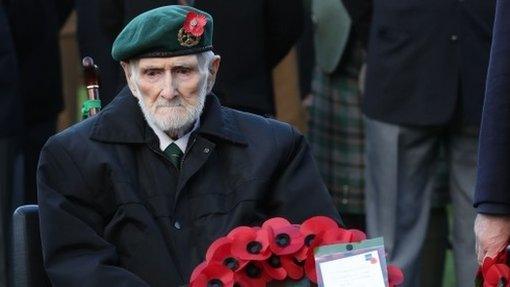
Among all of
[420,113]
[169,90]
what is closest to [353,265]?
[169,90]

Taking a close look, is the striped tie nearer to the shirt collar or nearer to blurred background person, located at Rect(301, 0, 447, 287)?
the shirt collar

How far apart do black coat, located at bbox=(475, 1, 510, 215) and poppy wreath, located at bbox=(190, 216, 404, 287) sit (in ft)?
1.43

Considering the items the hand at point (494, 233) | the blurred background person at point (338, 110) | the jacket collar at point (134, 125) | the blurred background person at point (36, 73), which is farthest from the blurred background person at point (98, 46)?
the hand at point (494, 233)

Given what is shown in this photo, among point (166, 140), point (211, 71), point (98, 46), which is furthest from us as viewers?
point (98, 46)

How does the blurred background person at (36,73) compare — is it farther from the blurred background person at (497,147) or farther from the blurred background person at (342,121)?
the blurred background person at (497,147)

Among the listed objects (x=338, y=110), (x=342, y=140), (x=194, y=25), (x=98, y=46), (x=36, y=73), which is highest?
(x=194, y=25)

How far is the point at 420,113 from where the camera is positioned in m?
7.06

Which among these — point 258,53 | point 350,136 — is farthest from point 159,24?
point 350,136

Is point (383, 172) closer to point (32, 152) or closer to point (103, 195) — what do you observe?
point (32, 152)

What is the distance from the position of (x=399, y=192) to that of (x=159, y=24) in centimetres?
242

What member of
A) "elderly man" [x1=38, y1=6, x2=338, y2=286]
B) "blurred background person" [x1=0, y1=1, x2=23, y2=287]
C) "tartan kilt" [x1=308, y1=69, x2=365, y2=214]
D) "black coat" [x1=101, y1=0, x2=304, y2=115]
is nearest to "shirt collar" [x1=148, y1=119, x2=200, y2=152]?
"elderly man" [x1=38, y1=6, x2=338, y2=286]

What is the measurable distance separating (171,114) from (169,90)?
72 millimetres

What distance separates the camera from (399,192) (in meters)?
7.24

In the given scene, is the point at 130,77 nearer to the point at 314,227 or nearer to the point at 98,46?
the point at 314,227
